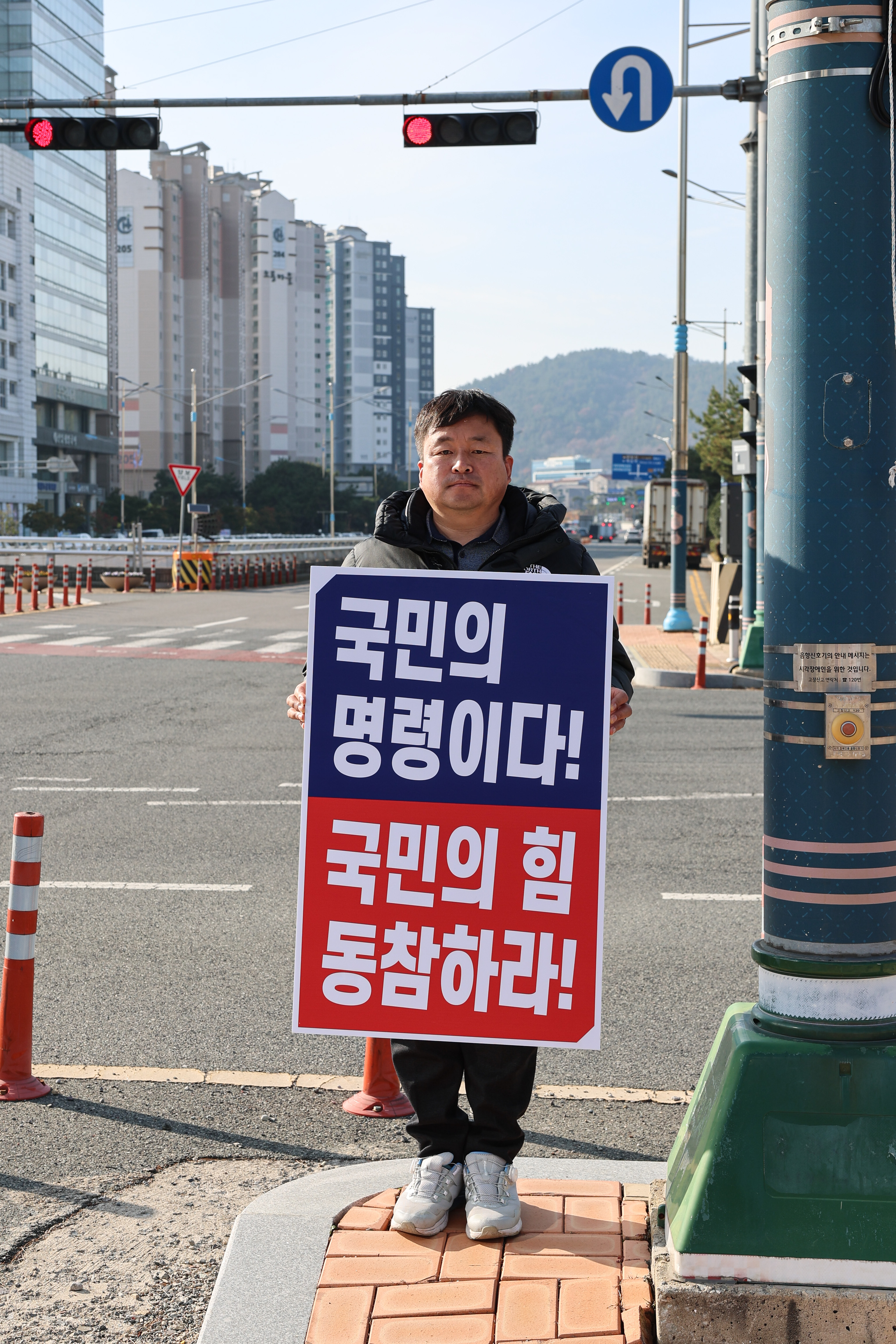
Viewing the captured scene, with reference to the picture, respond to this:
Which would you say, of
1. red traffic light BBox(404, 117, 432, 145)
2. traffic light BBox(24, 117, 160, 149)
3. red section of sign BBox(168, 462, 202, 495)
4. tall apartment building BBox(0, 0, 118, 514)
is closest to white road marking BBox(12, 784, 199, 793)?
red traffic light BBox(404, 117, 432, 145)

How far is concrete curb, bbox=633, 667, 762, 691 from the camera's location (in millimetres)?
17672

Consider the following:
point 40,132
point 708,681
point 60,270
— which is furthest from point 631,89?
point 60,270

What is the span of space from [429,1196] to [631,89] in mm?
12012

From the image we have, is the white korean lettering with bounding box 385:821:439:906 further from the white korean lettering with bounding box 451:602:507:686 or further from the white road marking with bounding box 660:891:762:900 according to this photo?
the white road marking with bounding box 660:891:762:900

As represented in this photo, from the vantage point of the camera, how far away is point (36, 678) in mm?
17344

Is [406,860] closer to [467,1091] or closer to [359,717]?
[359,717]

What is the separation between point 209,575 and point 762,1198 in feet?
130

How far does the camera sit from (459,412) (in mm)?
3342

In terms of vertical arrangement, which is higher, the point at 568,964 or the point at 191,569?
the point at 191,569

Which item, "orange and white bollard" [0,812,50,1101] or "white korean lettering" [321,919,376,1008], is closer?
"white korean lettering" [321,919,376,1008]

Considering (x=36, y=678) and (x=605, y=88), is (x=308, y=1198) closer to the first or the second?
(x=605, y=88)

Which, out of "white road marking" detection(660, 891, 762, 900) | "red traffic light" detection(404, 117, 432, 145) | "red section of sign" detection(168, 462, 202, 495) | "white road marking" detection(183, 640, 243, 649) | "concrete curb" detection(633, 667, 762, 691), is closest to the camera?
"white road marking" detection(660, 891, 762, 900)

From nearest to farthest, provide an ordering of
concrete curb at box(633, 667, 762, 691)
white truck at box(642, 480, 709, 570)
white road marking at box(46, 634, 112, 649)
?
concrete curb at box(633, 667, 762, 691), white road marking at box(46, 634, 112, 649), white truck at box(642, 480, 709, 570)

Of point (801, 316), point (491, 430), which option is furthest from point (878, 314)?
point (491, 430)
